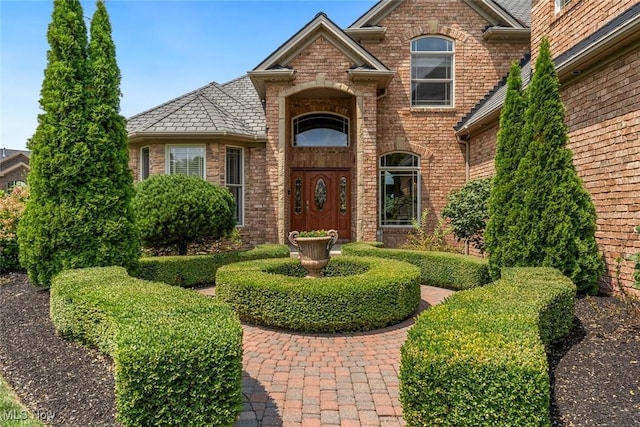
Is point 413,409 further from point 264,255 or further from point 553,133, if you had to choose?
point 264,255

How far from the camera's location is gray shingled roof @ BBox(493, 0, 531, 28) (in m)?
13.0

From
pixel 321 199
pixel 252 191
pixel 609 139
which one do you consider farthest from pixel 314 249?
pixel 321 199

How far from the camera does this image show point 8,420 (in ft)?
9.27

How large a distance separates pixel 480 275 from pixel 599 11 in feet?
17.1

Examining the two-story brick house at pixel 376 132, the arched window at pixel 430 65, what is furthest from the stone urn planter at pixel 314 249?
the arched window at pixel 430 65

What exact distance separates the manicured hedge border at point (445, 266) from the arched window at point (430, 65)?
5.50 meters

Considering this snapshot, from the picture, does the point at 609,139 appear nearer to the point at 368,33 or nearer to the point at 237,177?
the point at 368,33

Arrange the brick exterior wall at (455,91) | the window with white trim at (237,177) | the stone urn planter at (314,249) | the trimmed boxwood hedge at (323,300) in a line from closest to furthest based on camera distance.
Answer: the trimmed boxwood hedge at (323,300)
the stone urn planter at (314,249)
the window with white trim at (237,177)
the brick exterior wall at (455,91)

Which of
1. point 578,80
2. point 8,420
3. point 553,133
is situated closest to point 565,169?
point 553,133

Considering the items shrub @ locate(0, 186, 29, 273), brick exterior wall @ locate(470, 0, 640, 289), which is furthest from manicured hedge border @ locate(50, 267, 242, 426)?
shrub @ locate(0, 186, 29, 273)

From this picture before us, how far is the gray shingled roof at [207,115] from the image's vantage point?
1056 centimetres

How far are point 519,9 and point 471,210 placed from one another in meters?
9.86

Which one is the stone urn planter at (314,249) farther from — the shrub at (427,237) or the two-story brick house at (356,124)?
the shrub at (427,237)

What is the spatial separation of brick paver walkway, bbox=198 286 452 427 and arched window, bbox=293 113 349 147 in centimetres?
793
